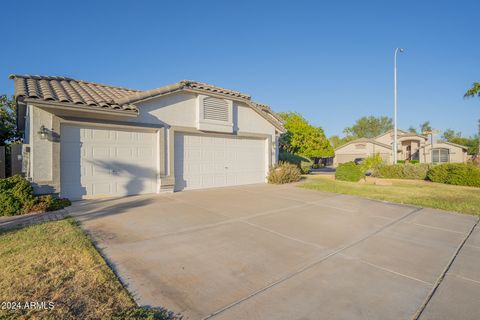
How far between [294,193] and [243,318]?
8.25 meters

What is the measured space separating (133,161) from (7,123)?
15.1 m

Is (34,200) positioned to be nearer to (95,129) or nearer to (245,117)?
(95,129)

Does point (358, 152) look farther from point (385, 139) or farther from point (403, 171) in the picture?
point (403, 171)

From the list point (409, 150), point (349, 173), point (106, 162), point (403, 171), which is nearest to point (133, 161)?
point (106, 162)

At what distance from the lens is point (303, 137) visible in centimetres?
3341

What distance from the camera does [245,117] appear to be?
43.3ft

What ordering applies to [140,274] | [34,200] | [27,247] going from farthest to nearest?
[34,200] → [27,247] → [140,274]

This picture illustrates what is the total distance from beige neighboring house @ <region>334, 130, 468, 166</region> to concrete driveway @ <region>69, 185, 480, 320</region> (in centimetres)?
3040

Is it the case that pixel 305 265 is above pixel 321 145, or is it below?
below

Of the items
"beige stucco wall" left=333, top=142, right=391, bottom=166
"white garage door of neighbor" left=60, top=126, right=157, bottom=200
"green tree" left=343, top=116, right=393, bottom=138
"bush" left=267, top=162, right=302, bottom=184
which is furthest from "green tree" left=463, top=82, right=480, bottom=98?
"green tree" left=343, top=116, right=393, bottom=138

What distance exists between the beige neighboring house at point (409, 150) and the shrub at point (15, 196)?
115 ft

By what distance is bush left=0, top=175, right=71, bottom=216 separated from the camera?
21.3 ft

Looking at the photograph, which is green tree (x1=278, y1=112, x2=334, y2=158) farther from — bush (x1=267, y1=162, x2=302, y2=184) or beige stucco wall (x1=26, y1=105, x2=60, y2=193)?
beige stucco wall (x1=26, y1=105, x2=60, y2=193)

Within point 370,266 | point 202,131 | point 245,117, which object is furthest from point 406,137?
point 370,266
